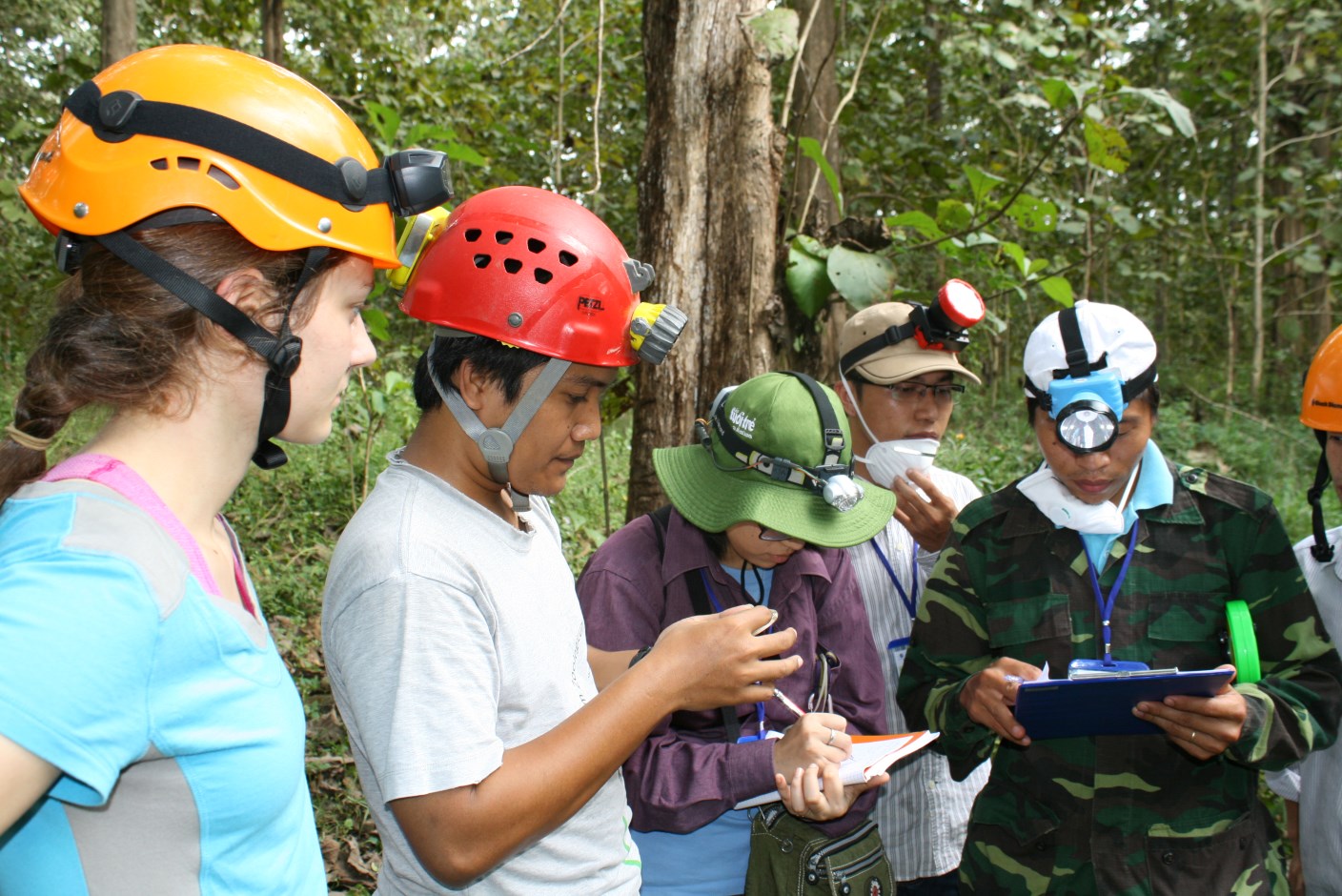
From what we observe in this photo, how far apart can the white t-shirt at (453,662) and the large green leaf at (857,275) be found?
195 centimetres

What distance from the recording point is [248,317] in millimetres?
1333

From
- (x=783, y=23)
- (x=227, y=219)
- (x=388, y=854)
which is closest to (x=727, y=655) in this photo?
(x=388, y=854)

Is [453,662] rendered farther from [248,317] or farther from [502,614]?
[248,317]

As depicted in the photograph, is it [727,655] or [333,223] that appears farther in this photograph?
[727,655]

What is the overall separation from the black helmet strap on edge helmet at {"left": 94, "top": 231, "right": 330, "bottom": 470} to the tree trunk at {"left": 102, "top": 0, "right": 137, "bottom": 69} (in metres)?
3.97

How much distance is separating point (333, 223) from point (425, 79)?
26.2 ft

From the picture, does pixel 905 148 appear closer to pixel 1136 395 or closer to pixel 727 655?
pixel 1136 395

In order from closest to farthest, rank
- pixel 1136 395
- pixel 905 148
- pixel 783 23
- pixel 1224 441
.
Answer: pixel 1136 395 → pixel 783 23 → pixel 905 148 → pixel 1224 441

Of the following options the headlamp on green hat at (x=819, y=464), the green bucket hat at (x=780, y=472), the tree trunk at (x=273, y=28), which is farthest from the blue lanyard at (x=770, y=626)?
the tree trunk at (x=273, y=28)

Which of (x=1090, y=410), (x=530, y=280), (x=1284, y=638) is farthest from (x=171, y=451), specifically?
(x=1284, y=638)

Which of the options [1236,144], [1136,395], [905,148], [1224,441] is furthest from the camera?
[1236,144]

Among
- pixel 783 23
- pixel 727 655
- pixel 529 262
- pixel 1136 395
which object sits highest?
pixel 783 23

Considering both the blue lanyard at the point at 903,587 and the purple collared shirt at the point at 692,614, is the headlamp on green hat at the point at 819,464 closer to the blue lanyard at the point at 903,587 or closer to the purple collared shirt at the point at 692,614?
the purple collared shirt at the point at 692,614

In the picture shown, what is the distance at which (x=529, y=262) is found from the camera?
198cm
